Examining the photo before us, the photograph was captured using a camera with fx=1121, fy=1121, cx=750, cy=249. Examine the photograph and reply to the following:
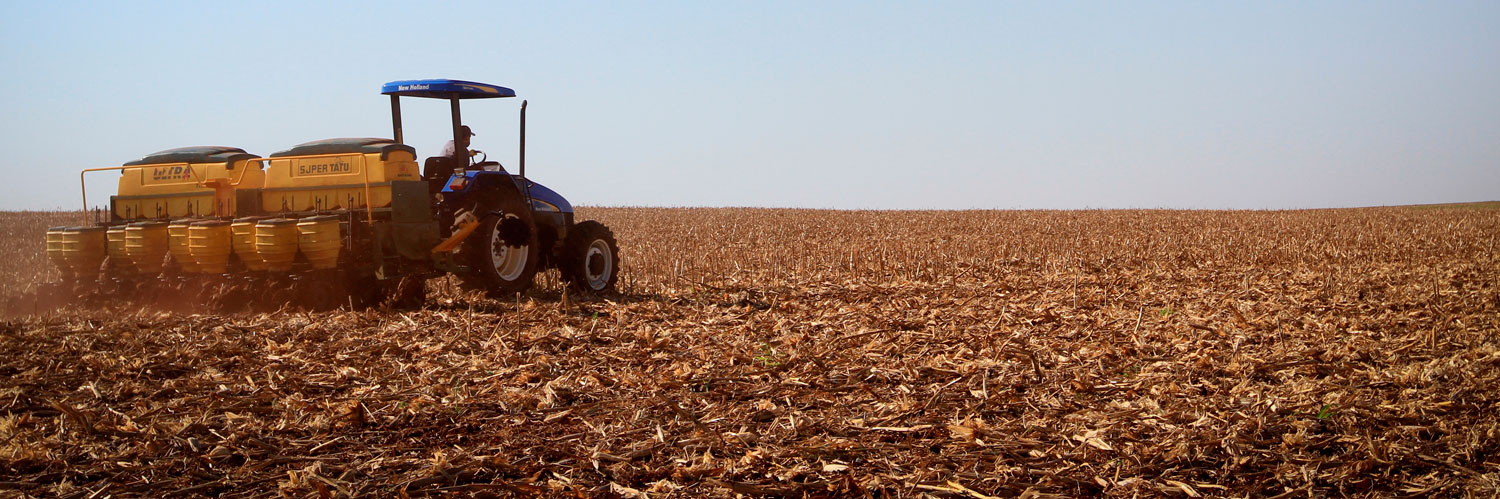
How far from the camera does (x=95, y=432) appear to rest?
5.25 meters

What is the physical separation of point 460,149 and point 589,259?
6.37ft

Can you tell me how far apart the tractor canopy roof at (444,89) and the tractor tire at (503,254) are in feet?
3.85

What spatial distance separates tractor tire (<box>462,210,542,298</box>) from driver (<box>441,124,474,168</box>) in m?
0.68

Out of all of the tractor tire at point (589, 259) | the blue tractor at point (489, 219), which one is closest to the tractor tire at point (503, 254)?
the blue tractor at point (489, 219)

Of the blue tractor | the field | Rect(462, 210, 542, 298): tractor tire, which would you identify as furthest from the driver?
the field

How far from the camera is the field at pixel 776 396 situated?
458 centimetres

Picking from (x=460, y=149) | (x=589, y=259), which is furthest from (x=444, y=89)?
(x=589, y=259)

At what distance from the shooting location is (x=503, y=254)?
1073 cm

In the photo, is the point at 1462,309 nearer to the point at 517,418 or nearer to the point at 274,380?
the point at 517,418

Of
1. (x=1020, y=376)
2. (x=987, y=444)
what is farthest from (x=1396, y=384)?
(x=987, y=444)

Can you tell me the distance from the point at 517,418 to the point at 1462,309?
7843mm

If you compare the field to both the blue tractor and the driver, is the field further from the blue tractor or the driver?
the driver

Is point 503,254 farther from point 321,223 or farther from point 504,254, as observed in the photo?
point 321,223

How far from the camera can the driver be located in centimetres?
A: 1089
